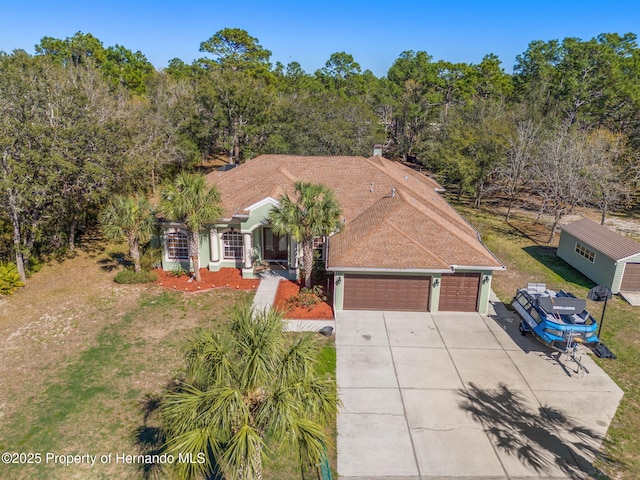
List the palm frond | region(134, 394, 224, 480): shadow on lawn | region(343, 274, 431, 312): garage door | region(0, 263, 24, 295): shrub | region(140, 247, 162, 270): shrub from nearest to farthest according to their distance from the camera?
the palm frond → region(134, 394, 224, 480): shadow on lawn → region(343, 274, 431, 312): garage door → region(0, 263, 24, 295): shrub → region(140, 247, 162, 270): shrub

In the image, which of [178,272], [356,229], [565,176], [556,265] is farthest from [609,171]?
[178,272]

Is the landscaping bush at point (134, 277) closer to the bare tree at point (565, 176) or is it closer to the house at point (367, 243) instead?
the house at point (367, 243)

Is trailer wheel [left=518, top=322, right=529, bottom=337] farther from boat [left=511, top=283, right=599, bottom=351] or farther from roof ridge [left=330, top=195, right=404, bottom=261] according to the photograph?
roof ridge [left=330, top=195, right=404, bottom=261]

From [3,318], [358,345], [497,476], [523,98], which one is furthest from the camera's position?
[523,98]

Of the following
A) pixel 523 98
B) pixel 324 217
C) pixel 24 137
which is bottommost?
pixel 324 217

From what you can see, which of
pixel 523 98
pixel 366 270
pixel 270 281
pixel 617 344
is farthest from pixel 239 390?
pixel 523 98

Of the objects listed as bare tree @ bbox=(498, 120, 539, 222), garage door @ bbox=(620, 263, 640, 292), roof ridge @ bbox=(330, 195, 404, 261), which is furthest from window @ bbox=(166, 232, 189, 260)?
bare tree @ bbox=(498, 120, 539, 222)

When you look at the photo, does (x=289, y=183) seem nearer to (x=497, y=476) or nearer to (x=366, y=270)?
(x=366, y=270)
